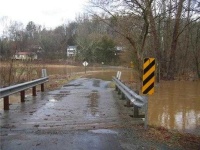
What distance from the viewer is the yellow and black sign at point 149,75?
7.34 m

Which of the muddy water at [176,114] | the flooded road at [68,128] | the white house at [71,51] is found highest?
the white house at [71,51]

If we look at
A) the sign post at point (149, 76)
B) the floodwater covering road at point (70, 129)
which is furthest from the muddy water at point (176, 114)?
the sign post at point (149, 76)

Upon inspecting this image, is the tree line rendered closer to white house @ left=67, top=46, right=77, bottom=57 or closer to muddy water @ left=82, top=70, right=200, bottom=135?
muddy water @ left=82, top=70, right=200, bottom=135

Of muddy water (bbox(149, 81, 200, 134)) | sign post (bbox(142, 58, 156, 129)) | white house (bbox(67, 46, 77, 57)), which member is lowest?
muddy water (bbox(149, 81, 200, 134))

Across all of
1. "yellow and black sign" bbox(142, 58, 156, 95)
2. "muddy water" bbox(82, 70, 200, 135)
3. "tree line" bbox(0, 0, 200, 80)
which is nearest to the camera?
"yellow and black sign" bbox(142, 58, 156, 95)

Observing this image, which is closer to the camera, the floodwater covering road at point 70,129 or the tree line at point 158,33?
the floodwater covering road at point 70,129

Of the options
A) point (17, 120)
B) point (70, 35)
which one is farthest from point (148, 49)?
point (70, 35)

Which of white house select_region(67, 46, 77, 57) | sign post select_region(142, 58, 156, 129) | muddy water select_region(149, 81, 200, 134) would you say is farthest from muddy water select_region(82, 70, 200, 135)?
white house select_region(67, 46, 77, 57)

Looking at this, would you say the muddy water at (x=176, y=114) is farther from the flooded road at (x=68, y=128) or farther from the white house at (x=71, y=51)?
Result: the white house at (x=71, y=51)

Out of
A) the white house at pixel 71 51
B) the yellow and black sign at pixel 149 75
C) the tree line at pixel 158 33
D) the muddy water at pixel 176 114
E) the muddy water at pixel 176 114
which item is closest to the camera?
the yellow and black sign at pixel 149 75

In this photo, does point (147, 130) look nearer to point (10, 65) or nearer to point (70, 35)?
point (10, 65)

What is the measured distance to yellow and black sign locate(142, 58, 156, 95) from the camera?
7340mm

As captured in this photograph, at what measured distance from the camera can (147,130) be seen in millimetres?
7156

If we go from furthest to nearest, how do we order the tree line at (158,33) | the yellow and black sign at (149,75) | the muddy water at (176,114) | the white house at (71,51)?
the white house at (71,51), the tree line at (158,33), the muddy water at (176,114), the yellow and black sign at (149,75)
